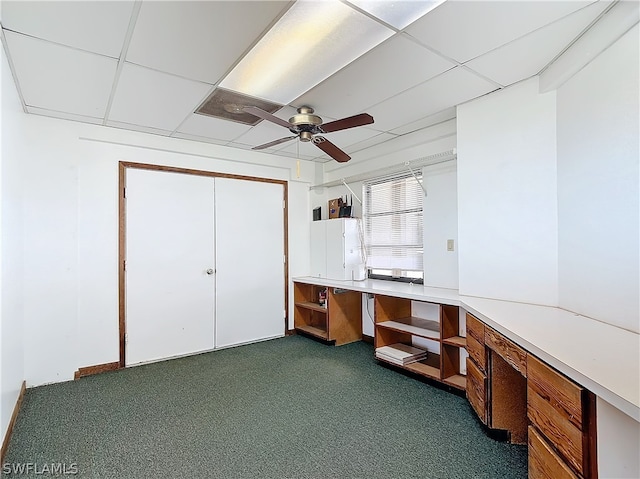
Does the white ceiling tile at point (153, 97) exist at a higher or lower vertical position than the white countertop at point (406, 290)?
higher

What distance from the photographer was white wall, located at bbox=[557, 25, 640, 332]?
1.69m

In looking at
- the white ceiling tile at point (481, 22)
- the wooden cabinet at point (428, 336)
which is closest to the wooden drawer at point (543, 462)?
the wooden cabinet at point (428, 336)

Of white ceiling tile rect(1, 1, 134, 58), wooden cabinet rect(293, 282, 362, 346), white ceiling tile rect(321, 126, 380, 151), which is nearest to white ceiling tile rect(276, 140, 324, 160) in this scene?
white ceiling tile rect(321, 126, 380, 151)

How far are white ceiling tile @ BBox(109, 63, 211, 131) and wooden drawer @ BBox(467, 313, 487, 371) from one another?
2735 millimetres

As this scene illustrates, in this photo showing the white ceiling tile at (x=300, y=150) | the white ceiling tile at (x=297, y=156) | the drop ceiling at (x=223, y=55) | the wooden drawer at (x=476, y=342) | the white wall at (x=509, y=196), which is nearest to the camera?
the drop ceiling at (x=223, y=55)

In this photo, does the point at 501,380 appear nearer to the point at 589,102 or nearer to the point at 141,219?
the point at 589,102

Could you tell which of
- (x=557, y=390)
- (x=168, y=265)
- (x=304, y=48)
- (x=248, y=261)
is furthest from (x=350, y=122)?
(x=168, y=265)

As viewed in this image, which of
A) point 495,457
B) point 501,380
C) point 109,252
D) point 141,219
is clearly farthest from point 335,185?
point 495,457

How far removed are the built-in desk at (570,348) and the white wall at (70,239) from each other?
11.7 feet

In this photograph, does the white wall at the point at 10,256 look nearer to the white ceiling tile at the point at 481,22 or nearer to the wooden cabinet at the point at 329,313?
the white ceiling tile at the point at 481,22

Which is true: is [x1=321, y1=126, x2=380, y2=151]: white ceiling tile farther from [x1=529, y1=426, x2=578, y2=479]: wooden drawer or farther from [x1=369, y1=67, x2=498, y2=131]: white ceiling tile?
[x1=529, y1=426, x2=578, y2=479]: wooden drawer

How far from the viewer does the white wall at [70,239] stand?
10.3 ft

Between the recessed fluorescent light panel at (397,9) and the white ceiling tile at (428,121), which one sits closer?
the recessed fluorescent light panel at (397,9)

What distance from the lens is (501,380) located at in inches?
88.1
